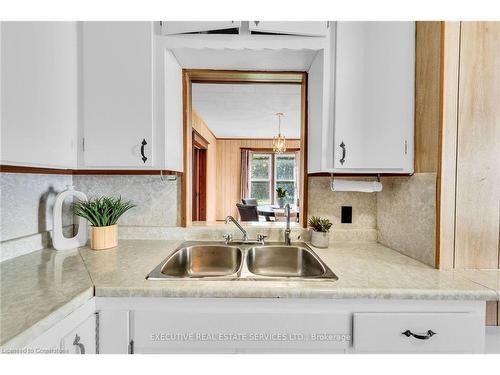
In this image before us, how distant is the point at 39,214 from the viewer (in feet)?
4.69

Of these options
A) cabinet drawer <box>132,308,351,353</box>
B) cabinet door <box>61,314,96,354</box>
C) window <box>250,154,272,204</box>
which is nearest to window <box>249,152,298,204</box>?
window <box>250,154,272,204</box>

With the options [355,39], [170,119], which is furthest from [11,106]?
[355,39]

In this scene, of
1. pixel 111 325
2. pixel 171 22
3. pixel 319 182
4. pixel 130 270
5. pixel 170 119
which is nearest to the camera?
pixel 111 325

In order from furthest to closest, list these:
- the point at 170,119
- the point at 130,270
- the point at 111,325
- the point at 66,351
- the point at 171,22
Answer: the point at 170,119 → the point at 171,22 → the point at 130,270 → the point at 111,325 → the point at 66,351

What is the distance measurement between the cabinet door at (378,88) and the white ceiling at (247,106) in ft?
3.19

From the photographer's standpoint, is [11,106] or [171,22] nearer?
[11,106]

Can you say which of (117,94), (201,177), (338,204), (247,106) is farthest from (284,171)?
(117,94)

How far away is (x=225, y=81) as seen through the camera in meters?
1.74

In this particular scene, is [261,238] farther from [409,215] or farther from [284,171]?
[284,171]

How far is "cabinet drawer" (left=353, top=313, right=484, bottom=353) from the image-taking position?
3.14ft

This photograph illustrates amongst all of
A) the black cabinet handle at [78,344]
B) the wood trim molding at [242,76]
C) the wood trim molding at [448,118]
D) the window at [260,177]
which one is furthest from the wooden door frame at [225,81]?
the window at [260,177]

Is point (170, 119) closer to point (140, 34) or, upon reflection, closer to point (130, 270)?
point (140, 34)

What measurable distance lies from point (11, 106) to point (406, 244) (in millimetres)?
1868

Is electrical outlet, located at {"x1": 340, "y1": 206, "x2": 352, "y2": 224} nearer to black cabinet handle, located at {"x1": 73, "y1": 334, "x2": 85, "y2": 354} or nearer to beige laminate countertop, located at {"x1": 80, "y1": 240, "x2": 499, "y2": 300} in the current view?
beige laminate countertop, located at {"x1": 80, "y1": 240, "x2": 499, "y2": 300}
